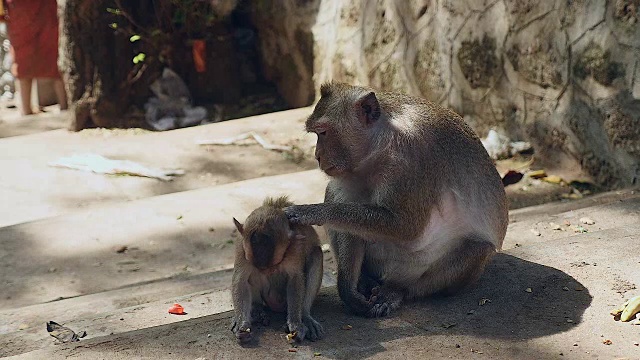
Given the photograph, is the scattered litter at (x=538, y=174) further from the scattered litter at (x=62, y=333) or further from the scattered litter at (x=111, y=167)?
the scattered litter at (x=62, y=333)

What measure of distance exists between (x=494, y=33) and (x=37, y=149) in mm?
6055

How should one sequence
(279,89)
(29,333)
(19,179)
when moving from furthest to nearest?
(279,89)
(19,179)
(29,333)

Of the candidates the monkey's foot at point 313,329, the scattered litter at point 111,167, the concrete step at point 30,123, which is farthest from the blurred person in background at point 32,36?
the monkey's foot at point 313,329

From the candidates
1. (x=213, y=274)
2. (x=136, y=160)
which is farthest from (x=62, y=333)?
(x=136, y=160)

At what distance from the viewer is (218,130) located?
10688 millimetres

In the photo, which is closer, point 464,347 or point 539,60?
point 464,347

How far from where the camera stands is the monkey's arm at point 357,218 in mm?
4262

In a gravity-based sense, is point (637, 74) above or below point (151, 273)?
above

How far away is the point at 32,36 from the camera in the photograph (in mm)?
13359

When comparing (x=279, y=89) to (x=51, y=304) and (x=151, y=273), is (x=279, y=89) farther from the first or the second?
(x=51, y=304)

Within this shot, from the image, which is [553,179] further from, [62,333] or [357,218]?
[62,333]

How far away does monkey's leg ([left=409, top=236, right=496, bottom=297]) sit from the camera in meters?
4.49

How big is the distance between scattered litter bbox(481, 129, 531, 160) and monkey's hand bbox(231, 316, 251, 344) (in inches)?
183

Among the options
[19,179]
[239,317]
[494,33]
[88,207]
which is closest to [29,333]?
[239,317]
